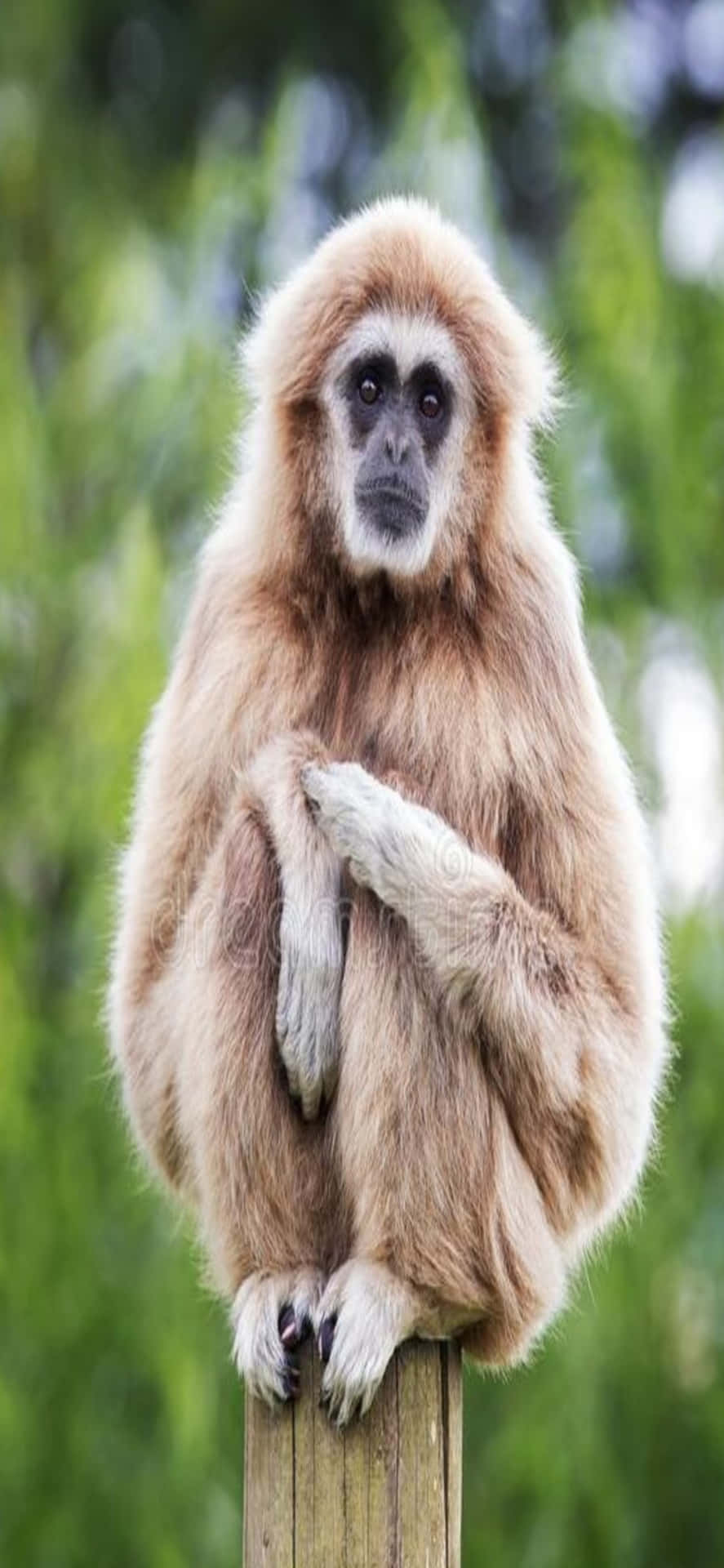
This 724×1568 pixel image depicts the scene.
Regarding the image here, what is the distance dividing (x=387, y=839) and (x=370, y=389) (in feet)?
3.78

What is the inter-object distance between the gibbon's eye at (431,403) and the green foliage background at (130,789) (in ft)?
16.8

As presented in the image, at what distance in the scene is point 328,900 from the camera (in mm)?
5320

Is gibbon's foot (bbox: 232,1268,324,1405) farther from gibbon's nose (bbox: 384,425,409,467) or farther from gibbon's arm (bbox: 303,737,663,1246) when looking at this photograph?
gibbon's nose (bbox: 384,425,409,467)

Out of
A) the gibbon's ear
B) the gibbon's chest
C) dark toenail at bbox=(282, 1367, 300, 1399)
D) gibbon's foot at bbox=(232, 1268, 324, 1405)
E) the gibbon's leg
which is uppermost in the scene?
the gibbon's ear

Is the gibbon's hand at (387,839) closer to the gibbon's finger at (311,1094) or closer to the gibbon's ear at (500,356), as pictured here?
the gibbon's finger at (311,1094)

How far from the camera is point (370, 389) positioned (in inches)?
223

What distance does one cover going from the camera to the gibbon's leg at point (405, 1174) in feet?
16.6

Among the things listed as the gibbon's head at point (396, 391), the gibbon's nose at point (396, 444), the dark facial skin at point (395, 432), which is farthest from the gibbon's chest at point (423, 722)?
the gibbon's nose at point (396, 444)

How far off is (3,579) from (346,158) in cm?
806

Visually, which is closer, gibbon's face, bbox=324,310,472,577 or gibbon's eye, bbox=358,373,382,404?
gibbon's face, bbox=324,310,472,577

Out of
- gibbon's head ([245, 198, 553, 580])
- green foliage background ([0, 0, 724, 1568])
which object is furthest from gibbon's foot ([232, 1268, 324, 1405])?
green foliage background ([0, 0, 724, 1568])

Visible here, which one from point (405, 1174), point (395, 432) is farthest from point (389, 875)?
point (395, 432)

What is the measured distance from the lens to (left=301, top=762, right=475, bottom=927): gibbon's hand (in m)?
5.23

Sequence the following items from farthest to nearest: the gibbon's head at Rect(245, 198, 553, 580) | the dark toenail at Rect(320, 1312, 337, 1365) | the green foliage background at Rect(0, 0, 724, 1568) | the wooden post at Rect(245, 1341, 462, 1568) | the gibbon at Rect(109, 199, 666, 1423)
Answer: the green foliage background at Rect(0, 0, 724, 1568) < the gibbon's head at Rect(245, 198, 553, 580) < the gibbon at Rect(109, 199, 666, 1423) < the dark toenail at Rect(320, 1312, 337, 1365) < the wooden post at Rect(245, 1341, 462, 1568)
